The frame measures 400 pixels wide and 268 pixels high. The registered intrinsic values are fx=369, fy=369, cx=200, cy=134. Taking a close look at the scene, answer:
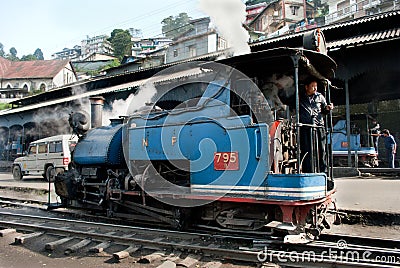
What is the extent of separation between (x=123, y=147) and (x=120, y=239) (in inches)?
80.4

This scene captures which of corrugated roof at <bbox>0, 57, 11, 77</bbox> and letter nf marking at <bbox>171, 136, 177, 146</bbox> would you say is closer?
letter nf marking at <bbox>171, 136, 177, 146</bbox>

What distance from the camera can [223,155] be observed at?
551 cm

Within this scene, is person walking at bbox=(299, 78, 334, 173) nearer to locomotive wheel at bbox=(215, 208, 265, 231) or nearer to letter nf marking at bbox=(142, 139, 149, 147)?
locomotive wheel at bbox=(215, 208, 265, 231)

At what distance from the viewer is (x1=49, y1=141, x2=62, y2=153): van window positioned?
604 inches

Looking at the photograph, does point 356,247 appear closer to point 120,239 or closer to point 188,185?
point 188,185

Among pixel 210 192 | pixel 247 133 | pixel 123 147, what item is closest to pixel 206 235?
pixel 210 192

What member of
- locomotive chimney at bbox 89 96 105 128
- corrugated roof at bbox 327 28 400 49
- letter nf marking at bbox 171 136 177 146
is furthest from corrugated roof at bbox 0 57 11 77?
letter nf marking at bbox 171 136 177 146

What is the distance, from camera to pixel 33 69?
6122 centimetres

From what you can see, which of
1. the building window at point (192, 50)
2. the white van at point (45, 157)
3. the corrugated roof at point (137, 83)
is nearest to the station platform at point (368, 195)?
the white van at point (45, 157)

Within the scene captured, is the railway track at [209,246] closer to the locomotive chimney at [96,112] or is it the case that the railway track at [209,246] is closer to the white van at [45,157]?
the locomotive chimney at [96,112]

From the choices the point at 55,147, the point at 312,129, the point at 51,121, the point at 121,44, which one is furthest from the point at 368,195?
the point at 121,44

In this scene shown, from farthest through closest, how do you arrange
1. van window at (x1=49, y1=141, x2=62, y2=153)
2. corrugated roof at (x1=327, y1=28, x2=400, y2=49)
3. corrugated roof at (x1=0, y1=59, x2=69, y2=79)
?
corrugated roof at (x1=0, y1=59, x2=69, y2=79) < van window at (x1=49, y1=141, x2=62, y2=153) < corrugated roof at (x1=327, y1=28, x2=400, y2=49)

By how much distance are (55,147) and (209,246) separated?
1203cm

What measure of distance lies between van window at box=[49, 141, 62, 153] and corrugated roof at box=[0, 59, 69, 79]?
4668cm
